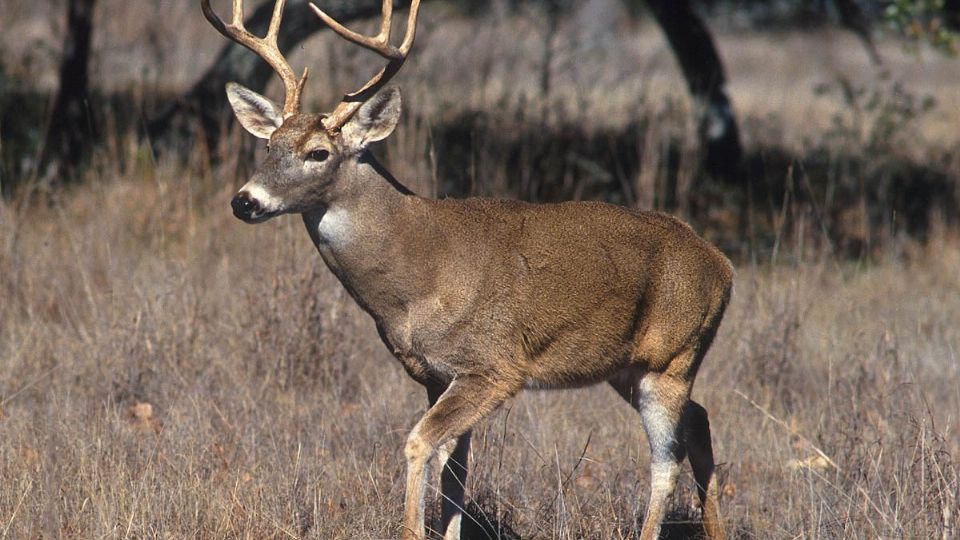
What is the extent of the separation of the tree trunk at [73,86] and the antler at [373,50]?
630 centimetres

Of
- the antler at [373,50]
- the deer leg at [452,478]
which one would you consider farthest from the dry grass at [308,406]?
the antler at [373,50]

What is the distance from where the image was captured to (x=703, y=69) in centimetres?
1241

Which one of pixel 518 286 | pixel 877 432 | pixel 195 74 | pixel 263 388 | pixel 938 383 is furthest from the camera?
pixel 195 74

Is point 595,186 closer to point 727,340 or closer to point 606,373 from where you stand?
point 727,340

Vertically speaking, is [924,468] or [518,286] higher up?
[518,286]

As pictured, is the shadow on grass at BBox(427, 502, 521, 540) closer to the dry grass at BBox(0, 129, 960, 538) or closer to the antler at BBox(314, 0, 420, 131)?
the dry grass at BBox(0, 129, 960, 538)

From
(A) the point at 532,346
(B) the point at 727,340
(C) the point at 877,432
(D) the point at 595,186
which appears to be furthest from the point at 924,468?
(D) the point at 595,186

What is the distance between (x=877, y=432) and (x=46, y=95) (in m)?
9.37

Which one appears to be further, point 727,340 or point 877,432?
point 727,340

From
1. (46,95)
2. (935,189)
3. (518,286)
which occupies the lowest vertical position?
(935,189)

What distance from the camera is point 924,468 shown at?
16.9 ft

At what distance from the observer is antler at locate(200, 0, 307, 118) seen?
5137 millimetres

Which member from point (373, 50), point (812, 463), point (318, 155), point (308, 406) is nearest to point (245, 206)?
point (318, 155)

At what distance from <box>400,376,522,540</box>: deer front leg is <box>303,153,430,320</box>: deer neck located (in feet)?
1.26
